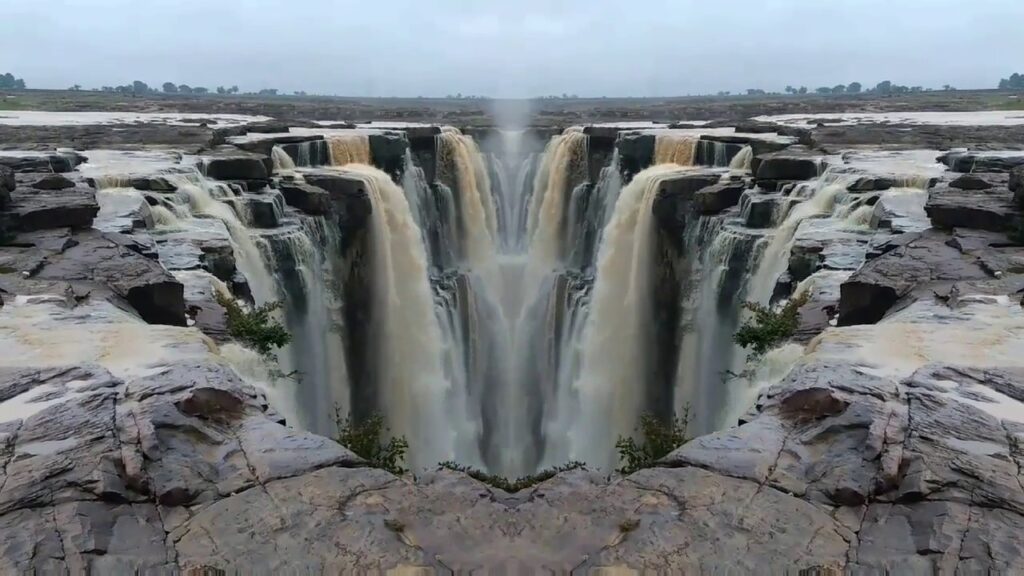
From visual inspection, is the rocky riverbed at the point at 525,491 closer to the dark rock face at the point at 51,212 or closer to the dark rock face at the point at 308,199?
the dark rock face at the point at 51,212

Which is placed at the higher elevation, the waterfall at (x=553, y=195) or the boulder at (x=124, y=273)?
the boulder at (x=124, y=273)

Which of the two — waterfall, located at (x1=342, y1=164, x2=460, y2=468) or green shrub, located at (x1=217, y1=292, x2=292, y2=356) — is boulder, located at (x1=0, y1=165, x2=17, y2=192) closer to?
green shrub, located at (x1=217, y1=292, x2=292, y2=356)

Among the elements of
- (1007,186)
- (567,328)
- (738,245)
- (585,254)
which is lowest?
(567,328)

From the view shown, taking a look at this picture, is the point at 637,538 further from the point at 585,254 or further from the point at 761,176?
the point at 585,254

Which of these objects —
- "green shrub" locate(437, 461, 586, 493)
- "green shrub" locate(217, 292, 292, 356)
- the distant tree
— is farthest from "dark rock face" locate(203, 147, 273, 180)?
the distant tree

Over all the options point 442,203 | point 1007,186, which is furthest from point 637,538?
point 442,203

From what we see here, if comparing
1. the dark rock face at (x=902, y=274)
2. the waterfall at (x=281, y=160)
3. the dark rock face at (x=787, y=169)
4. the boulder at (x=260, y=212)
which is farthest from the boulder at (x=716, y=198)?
the waterfall at (x=281, y=160)
